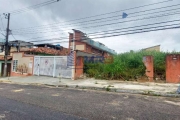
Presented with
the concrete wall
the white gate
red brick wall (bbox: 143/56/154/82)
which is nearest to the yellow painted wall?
the concrete wall

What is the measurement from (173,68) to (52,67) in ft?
37.9

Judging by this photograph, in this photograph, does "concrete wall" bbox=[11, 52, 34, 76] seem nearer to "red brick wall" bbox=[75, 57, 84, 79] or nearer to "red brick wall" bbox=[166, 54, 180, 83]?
"red brick wall" bbox=[75, 57, 84, 79]

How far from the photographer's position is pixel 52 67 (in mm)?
15250

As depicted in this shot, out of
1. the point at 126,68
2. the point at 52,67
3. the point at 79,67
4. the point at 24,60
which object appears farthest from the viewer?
the point at 24,60

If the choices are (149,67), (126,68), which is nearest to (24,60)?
(126,68)

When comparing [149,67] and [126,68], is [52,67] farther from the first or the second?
[149,67]

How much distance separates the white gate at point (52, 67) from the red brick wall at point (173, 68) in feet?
27.9

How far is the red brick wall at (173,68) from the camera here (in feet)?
34.4

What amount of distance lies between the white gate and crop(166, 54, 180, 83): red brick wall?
335 inches

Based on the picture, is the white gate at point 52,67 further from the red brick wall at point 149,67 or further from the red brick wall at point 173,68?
the red brick wall at point 173,68

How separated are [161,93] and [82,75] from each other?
314 inches

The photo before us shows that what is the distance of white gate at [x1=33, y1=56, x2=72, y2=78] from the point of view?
14.1 m

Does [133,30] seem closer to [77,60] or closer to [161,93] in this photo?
[161,93]

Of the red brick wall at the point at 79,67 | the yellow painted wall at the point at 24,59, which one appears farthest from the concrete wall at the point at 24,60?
the red brick wall at the point at 79,67
